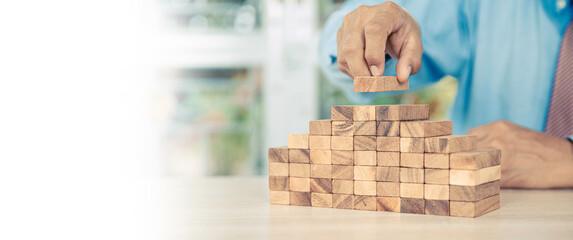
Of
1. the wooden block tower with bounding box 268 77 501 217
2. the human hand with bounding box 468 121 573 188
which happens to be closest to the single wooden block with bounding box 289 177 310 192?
the wooden block tower with bounding box 268 77 501 217

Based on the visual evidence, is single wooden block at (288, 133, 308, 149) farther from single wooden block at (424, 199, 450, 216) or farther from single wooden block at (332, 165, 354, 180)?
single wooden block at (424, 199, 450, 216)

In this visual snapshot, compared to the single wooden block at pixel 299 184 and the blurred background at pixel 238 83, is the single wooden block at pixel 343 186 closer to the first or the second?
the single wooden block at pixel 299 184

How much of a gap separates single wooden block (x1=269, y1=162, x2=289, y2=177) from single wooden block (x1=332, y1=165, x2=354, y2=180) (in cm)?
9

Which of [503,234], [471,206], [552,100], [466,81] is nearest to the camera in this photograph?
[503,234]

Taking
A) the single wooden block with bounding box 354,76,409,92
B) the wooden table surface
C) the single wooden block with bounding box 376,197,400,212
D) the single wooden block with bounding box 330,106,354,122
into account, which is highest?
Result: the single wooden block with bounding box 354,76,409,92

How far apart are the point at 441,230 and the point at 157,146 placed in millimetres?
3447

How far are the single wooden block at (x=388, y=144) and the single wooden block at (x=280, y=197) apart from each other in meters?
0.18

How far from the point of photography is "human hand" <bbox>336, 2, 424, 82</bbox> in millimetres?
921

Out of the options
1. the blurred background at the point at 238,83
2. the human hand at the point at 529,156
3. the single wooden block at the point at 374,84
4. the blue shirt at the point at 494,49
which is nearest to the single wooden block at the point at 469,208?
the single wooden block at the point at 374,84

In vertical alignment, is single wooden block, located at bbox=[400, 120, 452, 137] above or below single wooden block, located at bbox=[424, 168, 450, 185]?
above

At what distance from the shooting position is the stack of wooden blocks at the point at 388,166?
763mm

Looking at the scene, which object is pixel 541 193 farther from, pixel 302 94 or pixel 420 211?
pixel 302 94

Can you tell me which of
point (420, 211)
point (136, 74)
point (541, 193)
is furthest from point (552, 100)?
point (136, 74)

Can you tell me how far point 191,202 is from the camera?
0.92 meters
